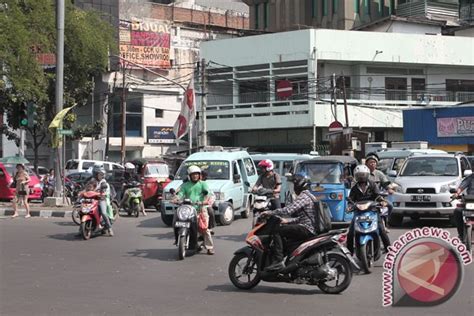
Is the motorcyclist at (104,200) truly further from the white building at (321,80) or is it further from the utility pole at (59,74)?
the white building at (321,80)

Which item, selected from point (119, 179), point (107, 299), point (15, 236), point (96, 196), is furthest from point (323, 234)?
point (119, 179)

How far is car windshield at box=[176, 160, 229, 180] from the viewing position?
17953mm

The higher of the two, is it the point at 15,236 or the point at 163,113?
the point at 163,113

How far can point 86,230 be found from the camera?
14.7 metres

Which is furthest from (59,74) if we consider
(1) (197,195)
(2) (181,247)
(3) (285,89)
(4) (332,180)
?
(3) (285,89)

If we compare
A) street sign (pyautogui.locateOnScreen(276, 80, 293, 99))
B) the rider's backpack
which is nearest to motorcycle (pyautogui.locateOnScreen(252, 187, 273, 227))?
the rider's backpack

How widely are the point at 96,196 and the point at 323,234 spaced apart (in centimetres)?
763

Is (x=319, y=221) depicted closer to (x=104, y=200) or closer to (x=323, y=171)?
(x=323, y=171)

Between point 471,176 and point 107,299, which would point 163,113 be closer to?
point 471,176

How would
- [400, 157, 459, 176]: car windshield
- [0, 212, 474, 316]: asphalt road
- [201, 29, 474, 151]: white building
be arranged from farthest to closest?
[201, 29, 474, 151]: white building
[400, 157, 459, 176]: car windshield
[0, 212, 474, 316]: asphalt road

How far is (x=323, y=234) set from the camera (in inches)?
336

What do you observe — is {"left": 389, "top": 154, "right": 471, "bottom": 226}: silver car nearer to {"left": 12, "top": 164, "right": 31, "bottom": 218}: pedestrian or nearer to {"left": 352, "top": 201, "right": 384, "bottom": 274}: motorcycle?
{"left": 352, "top": 201, "right": 384, "bottom": 274}: motorcycle

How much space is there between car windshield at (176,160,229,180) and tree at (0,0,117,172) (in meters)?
7.51

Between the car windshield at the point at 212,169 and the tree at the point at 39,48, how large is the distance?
7506 millimetres
